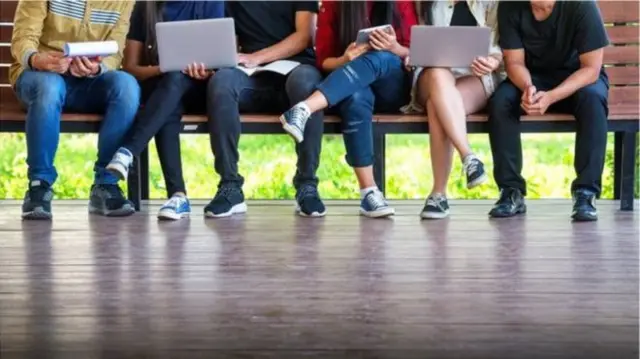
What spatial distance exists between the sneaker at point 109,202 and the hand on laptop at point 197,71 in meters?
0.51

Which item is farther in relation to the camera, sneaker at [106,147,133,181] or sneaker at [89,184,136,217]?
sneaker at [89,184,136,217]

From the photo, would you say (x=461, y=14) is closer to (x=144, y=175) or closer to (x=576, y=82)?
(x=576, y=82)

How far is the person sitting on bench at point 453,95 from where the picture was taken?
4.09 m

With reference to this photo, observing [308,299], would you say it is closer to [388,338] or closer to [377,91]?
[388,338]

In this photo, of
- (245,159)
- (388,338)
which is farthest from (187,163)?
(388,338)

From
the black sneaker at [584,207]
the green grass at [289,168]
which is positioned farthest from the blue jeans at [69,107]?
the black sneaker at [584,207]

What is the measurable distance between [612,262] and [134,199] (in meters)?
1.94

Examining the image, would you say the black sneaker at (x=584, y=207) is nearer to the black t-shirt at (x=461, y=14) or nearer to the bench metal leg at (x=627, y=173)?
the bench metal leg at (x=627, y=173)

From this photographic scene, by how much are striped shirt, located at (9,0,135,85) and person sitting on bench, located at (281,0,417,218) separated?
0.76m

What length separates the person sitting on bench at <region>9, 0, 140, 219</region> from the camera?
4.16 metres

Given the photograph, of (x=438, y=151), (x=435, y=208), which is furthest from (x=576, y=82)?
(x=435, y=208)

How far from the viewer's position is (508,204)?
13.8 feet

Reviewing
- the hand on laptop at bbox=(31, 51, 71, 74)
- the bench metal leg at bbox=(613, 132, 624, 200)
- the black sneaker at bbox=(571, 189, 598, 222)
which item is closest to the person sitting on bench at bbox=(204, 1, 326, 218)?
the hand on laptop at bbox=(31, 51, 71, 74)

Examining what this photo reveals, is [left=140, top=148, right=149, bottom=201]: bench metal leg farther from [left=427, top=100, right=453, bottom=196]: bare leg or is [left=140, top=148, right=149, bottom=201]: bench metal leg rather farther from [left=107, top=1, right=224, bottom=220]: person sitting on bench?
[left=427, top=100, right=453, bottom=196]: bare leg
